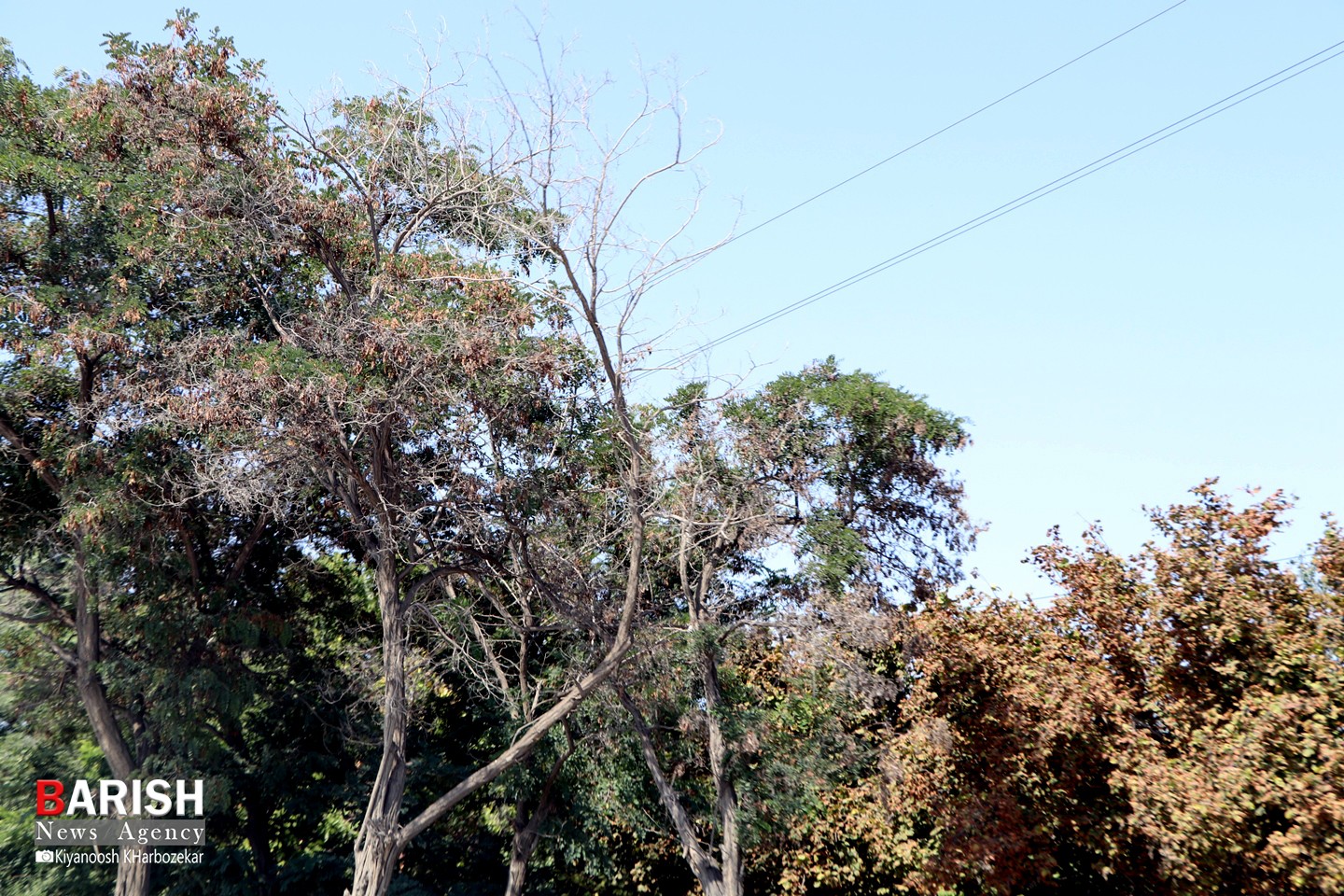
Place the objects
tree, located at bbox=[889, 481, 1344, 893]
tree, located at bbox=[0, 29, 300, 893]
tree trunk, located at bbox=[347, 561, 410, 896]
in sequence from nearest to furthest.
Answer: tree, located at bbox=[889, 481, 1344, 893]
tree trunk, located at bbox=[347, 561, 410, 896]
tree, located at bbox=[0, 29, 300, 893]

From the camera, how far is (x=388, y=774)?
12508mm

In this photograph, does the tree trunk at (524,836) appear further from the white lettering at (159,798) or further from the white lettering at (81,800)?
the white lettering at (81,800)

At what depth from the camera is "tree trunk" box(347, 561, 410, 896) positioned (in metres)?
12.1

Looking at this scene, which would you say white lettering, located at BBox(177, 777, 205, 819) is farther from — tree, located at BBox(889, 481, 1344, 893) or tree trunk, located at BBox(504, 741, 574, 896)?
tree, located at BBox(889, 481, 1344, 893)

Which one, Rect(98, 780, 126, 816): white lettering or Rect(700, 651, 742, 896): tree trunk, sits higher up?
Rect(98, 780, 126, 816): white lettering

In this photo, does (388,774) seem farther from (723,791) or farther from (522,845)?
(522,845)

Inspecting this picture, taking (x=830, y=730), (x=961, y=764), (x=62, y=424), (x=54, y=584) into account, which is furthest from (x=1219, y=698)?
(x=54, y=584)

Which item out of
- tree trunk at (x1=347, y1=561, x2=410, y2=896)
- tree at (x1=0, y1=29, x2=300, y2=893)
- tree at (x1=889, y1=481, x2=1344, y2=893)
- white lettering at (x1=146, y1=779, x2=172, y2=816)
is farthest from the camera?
white lettering at (x1=146, y1=779, x2=172, y2=816)

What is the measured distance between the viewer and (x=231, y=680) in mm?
15344

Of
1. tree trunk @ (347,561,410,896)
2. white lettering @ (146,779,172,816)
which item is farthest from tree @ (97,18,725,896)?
white lettering @ (146,779,172,816)

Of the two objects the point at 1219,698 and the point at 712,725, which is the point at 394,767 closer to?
the point at 712,725

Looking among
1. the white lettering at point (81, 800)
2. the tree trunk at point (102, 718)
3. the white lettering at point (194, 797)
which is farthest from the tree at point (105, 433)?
the white lettering at point (81, 800)

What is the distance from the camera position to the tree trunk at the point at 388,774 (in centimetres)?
1209

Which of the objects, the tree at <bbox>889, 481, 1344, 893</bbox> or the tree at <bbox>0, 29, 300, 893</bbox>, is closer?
the tree at <bbox>889, 481, 1344, 893</bbox>
